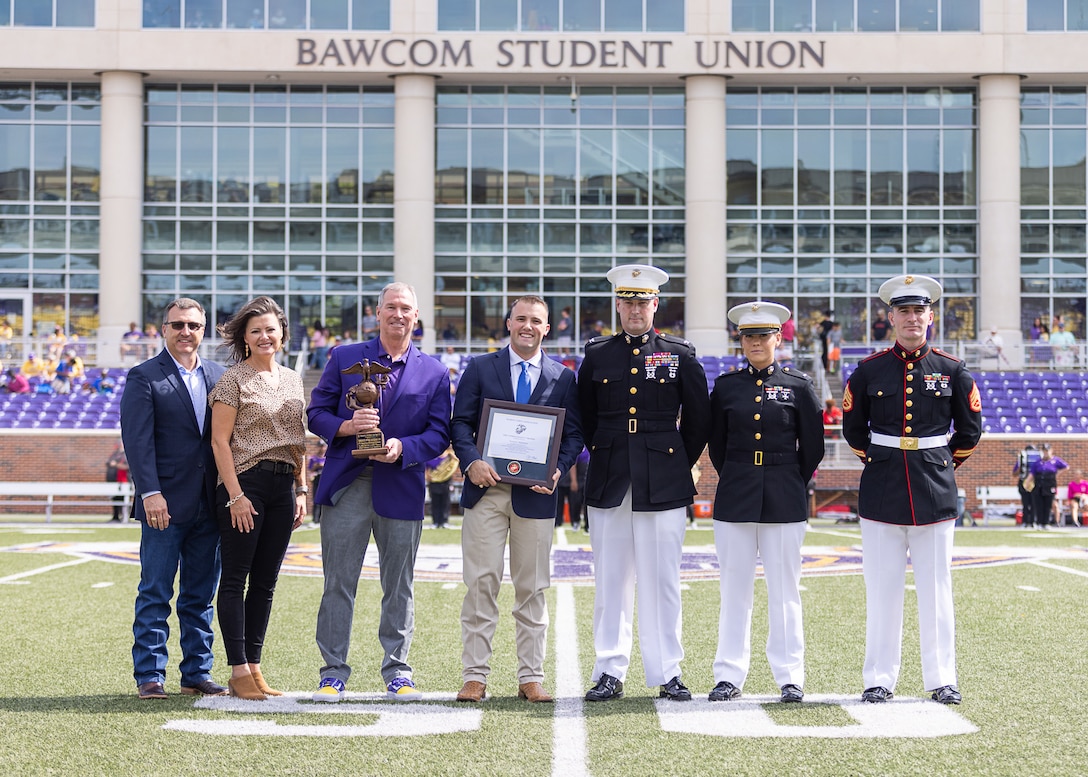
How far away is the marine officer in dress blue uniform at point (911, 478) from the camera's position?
6.91 m

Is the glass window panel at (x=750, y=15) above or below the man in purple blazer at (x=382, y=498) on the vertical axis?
above

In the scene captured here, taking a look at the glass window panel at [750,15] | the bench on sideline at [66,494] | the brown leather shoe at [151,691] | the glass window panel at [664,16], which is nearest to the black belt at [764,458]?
the brown leather shoe at [151,691]

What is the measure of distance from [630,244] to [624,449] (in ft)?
95.0

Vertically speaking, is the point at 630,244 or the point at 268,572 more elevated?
the point at 630,244

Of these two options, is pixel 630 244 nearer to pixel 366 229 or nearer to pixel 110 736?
pixel 366 229

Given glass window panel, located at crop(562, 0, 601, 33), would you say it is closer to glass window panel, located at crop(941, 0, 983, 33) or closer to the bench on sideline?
glass window panel, located at crop(941, 0, 983, 33)

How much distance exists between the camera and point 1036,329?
34.9 meters

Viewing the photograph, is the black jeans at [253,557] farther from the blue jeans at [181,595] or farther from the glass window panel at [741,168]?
the glass window panel at [741,168]

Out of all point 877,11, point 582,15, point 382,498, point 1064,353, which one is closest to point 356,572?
point 382,498

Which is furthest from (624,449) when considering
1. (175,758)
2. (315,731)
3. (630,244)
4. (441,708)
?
(630,244)

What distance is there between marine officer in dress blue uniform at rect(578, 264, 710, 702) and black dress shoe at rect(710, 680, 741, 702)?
15 cm

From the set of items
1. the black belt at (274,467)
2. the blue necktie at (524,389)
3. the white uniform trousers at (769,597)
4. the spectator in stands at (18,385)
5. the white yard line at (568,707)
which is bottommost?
the white yard line at (568,707)

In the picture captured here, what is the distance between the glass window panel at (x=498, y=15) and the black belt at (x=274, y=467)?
2909 cm

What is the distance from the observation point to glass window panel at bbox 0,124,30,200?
3544 centimetres
